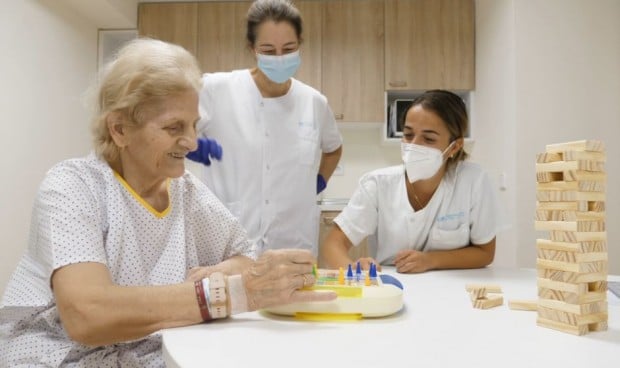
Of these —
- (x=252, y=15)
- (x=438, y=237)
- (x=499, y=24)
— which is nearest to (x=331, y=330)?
(x=438, y=237)

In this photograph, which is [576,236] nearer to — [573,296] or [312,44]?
[573,296]

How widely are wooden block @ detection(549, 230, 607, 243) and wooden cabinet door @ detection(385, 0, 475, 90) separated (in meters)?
2.79

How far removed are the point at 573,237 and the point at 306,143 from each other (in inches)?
50.6

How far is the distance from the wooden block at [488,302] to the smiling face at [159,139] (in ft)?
2.15

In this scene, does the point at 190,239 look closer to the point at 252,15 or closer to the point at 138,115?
the point at 138,115

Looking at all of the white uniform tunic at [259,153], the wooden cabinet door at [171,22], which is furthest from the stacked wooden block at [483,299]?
the wooden cabinet door at [171,22]

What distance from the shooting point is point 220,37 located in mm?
3557

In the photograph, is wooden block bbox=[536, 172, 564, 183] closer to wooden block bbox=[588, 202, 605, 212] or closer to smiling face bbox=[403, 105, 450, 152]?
wooden block bbox=[588, 202, 605, 212]

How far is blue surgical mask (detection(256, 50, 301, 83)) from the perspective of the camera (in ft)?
5.70

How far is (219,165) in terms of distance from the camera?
1.85 meters

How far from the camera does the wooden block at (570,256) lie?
74cm

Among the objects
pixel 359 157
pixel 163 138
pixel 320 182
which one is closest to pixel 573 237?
pixel 163 138

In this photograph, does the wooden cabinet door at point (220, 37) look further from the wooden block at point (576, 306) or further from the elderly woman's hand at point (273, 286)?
the wooden block at point (576, 306)

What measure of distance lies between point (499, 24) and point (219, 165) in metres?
2.05
